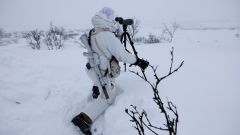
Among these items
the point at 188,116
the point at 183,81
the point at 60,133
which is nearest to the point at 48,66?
the point at 60,133

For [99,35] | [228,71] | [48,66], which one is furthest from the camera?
[48,66]

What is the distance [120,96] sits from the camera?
352 centimetres

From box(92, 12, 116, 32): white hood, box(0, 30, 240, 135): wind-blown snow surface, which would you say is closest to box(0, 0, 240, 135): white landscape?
box(0, 30, 240, 135): wind-blown snow surface

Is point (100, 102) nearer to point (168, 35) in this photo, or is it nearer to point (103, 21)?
point (103, 21)

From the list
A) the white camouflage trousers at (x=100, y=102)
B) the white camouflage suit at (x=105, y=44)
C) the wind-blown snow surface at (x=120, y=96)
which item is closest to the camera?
the wind-blown snow surface at (x=120, y=96)

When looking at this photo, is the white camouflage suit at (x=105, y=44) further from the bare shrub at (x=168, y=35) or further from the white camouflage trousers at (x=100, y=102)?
the bare shrub at (x=168, y=35)

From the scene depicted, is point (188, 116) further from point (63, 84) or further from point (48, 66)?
point (48, 66)

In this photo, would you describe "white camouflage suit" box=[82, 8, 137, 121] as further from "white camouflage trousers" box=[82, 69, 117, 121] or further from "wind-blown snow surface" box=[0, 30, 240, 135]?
"wind-blown snow surface" box=[0, 30, 240, 135]

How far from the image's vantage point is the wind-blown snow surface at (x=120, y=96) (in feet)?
8.61

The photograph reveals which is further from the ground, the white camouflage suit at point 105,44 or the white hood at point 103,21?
the white hood at point 103,21

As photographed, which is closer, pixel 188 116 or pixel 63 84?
pixel 188 116

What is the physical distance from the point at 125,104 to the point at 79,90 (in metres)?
1.54

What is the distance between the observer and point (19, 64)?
593 centimetres

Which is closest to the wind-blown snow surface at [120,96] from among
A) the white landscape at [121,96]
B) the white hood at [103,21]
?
the white landscape at [121,96]
